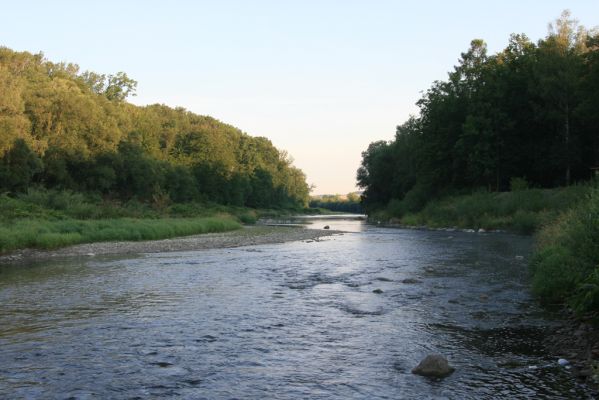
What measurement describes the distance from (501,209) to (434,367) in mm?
43662

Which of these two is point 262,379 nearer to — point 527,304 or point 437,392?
point 437,392

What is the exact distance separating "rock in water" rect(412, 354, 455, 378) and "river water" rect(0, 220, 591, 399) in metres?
0.18

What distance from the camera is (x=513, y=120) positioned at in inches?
2365

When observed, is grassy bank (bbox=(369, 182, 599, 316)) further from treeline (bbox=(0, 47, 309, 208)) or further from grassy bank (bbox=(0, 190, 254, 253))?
treeline (bbox=(0, 47, 309, 208))

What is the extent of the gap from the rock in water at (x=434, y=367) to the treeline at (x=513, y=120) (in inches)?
1742

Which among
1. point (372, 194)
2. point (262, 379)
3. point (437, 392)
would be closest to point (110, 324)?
point (262, 379)

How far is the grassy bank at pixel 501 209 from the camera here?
41.7m

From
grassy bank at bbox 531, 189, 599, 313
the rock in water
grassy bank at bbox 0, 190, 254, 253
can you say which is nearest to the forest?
grassy bank at bbox 531, 189, 599, 313

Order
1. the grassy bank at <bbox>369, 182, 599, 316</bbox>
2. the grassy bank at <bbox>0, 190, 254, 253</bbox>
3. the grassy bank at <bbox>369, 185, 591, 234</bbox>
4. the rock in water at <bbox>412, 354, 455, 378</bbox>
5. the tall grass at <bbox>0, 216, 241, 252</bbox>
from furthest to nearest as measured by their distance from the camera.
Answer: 1. the grassy bank at <bbox>369, 185, 591, 234</bbox>
2. the grassy bank at <bbox>0, 190, 254, 253</bbox>
3. the tall grass at <bbox>0, 216, 241, 252</bbox>
4. the grassy bank at <bbox>369, 182, 599, 316</bbox>
5. the rock in water at <bbox>412, 354, 455, 378</bbox>

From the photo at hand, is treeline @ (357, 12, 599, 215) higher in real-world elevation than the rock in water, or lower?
higher

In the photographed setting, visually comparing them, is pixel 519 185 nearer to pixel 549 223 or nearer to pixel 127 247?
pixel 549 223

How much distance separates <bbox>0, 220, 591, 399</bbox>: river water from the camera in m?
8.66

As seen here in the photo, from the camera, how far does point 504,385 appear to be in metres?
8.62

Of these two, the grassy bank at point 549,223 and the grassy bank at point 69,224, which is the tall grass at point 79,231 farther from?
the grassy bank at point 549,223
